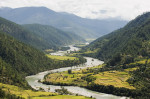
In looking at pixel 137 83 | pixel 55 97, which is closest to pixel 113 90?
pixel 137 83

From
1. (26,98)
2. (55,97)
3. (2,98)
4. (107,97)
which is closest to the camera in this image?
(2,98)

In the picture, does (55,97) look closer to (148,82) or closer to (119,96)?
(119,96)

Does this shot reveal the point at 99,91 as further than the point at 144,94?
Yes

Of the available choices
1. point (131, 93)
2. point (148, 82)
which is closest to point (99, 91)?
point (131, 93)

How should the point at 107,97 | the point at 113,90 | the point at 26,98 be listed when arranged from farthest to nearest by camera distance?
the point at 113,90 < the point at 107,97 < the point at 26,98

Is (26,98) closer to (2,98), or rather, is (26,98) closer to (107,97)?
(2,98)

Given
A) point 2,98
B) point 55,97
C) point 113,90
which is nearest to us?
point 2,98

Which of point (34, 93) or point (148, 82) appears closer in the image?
point (34, 93)

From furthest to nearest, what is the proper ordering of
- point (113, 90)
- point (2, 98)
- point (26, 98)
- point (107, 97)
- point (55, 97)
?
point (113, 90)
point (107, 97)
point (55, 97)
point (26, 98)
point (2, 98)
